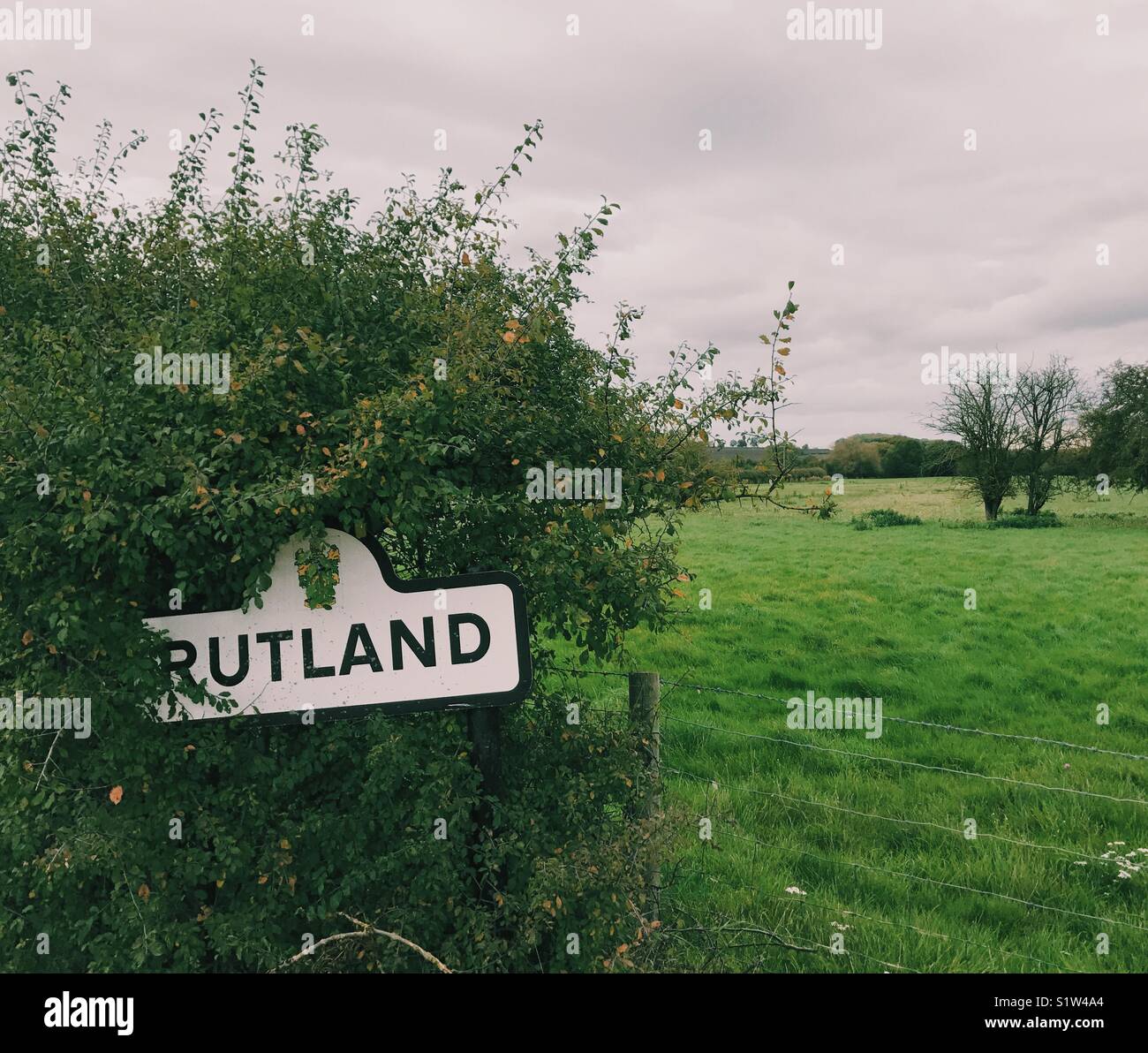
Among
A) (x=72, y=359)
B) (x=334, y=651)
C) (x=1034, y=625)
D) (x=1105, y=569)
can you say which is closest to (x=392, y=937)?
(x=334, y=651)

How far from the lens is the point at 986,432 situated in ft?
128

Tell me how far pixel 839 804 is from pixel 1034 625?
26.4ft

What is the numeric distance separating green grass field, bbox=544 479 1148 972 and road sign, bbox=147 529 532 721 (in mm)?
728

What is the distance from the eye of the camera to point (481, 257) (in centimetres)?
371

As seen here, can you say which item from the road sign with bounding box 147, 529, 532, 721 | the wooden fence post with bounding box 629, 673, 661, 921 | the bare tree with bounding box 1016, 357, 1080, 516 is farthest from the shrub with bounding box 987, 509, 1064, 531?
the road sign with bounding box 147, 529, 532, 721

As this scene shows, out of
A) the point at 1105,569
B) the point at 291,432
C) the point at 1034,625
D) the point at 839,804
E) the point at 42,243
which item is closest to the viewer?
the point at 291,432

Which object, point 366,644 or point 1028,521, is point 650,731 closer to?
point 366,644

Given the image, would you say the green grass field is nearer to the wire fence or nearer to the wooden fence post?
the wire fence

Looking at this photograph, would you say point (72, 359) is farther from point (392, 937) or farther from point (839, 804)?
point (839, 804)

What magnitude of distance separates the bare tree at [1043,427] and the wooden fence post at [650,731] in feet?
128

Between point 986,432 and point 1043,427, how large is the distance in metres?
3.08

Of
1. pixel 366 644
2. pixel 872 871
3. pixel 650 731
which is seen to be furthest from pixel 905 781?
pixel 366 644

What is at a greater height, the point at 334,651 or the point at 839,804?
the point at 334,651

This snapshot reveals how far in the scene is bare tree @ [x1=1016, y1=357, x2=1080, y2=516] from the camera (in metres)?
37.8
